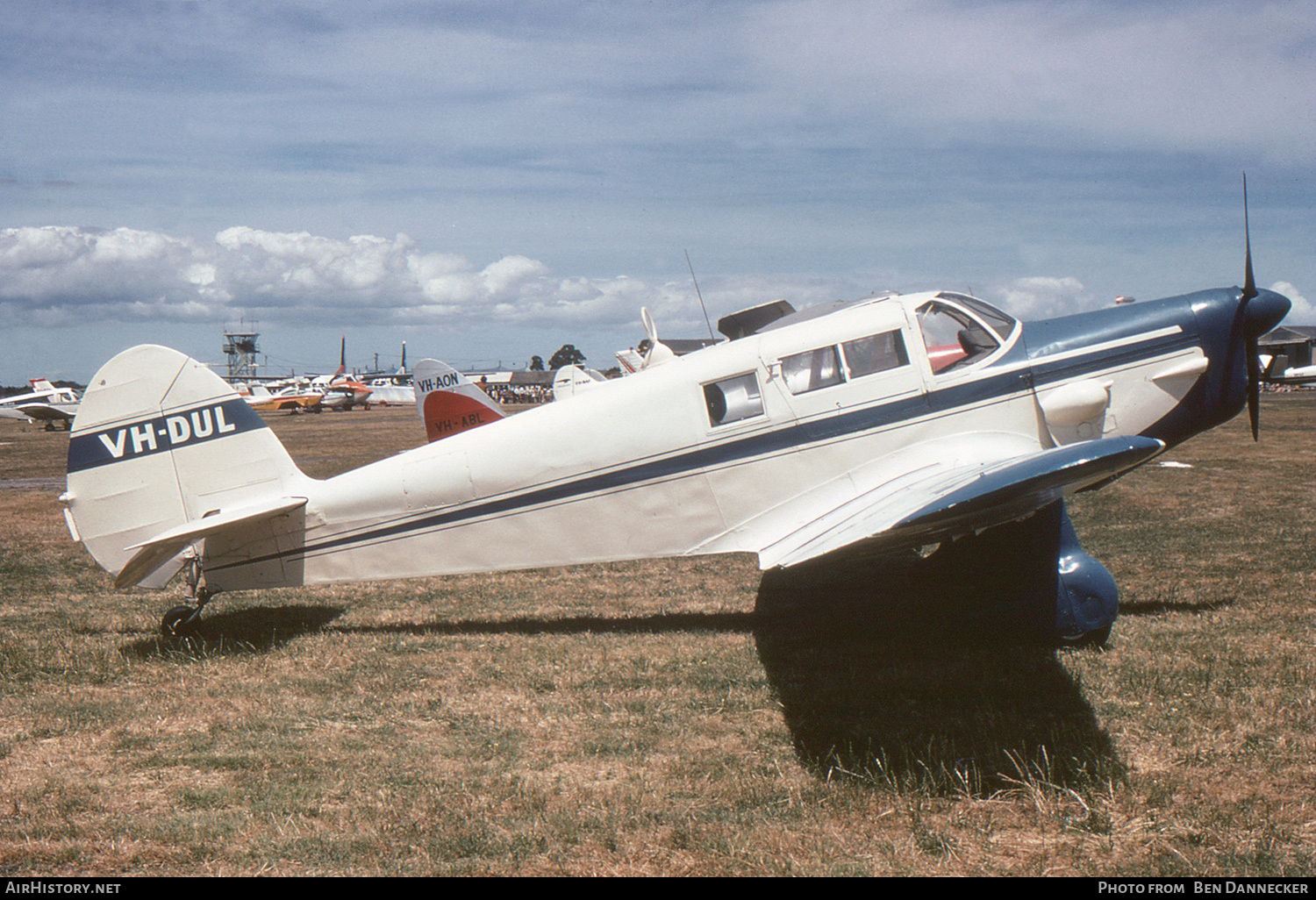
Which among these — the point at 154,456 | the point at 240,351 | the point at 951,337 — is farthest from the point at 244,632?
the point at 240,351

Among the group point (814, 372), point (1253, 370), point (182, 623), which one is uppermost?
point (814, 372)

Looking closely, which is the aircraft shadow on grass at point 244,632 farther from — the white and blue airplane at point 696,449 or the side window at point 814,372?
the side window at point 814,372

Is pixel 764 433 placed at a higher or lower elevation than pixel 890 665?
higher

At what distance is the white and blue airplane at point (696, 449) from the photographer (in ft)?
19.5

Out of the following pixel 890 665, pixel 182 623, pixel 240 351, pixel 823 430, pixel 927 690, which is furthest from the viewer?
pixel 240 351

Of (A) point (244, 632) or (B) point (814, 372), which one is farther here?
(A) point (244, 632)

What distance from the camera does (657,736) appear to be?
468cm

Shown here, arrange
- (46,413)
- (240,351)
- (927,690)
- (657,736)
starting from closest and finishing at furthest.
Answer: (657,736)
(927,690)
(46,413)
(240,351)

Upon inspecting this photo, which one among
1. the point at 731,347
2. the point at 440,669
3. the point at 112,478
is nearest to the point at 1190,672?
the point at 731,347

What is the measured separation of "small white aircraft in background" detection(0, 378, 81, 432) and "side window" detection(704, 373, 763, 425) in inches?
1797

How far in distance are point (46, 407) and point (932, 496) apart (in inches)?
1989

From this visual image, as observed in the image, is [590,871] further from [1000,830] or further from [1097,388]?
[1097,388]

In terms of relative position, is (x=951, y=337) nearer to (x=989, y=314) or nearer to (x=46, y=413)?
(x=989, y=314)

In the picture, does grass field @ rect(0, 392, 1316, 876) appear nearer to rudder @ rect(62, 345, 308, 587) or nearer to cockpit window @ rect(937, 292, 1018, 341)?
rudder @ rect(62, 345, 308, 587)
